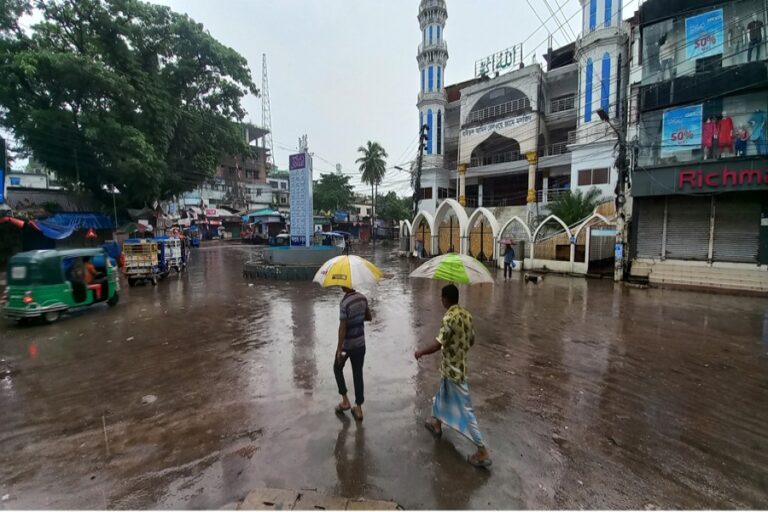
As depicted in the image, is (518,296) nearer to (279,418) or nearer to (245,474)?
(279,418)

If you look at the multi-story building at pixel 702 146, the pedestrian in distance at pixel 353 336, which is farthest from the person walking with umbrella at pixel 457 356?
the multi-story building at pixel 702 146

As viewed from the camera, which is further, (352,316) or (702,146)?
(702,146)

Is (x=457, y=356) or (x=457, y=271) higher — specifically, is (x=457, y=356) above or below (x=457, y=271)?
below

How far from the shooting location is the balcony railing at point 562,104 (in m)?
28.9

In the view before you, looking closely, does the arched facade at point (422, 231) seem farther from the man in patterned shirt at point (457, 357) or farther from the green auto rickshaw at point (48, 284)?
the man in patterned shirt at point (457, 357)

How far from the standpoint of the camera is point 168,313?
10.0 meters

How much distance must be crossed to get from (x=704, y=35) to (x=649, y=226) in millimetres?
8187

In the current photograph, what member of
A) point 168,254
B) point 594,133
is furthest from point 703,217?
point 168,254

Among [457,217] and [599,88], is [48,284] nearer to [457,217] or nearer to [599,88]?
[457,217]

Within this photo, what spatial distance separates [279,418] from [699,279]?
17.6 metres

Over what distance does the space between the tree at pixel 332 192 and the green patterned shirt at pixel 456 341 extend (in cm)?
4519

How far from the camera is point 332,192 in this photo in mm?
47781

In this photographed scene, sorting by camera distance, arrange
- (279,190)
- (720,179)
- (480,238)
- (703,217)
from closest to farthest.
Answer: (720,179), (703,217), (480,238), (279,190)

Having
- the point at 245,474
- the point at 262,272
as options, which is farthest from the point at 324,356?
the point at 262,272
